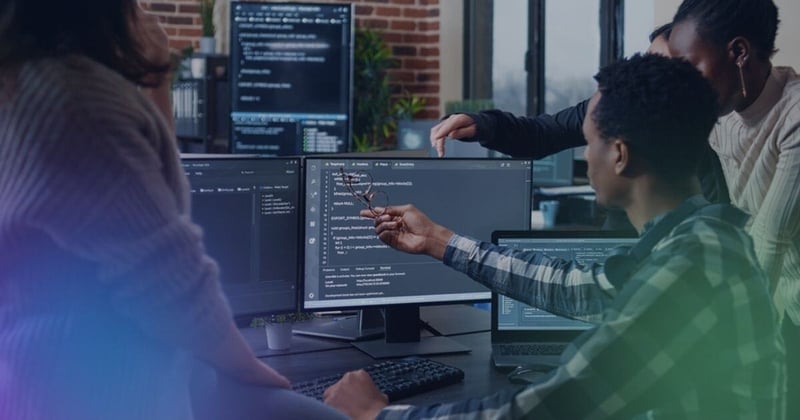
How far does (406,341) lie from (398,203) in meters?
0.31

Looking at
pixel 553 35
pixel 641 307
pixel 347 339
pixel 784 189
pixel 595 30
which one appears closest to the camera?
pixel 641 307

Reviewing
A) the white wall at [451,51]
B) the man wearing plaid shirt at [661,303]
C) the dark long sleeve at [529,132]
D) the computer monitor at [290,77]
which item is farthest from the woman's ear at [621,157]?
the white wall at [451,51]

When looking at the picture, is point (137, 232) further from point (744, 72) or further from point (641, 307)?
point (744, 72)

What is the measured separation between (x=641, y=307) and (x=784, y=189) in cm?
82

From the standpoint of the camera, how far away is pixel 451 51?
657 centimetres

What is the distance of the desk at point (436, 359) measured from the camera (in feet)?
5.93

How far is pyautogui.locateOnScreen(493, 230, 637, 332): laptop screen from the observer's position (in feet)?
6.72

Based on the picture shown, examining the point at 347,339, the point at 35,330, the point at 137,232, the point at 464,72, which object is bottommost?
the point at 347,339

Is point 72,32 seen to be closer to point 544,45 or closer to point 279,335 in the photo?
point 279,335

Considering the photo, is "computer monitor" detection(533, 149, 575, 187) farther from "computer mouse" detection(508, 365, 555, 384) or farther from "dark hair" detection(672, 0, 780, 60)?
"computer mouse" detection(508, 365, 555, 384)

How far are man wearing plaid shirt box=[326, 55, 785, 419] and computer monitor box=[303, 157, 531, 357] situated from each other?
26.6 inches

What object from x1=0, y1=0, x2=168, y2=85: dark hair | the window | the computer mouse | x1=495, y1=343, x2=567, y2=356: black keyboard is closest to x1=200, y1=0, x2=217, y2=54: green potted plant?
the window

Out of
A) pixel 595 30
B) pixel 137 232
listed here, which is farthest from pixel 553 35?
pixel 137 232

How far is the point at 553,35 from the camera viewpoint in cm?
579
